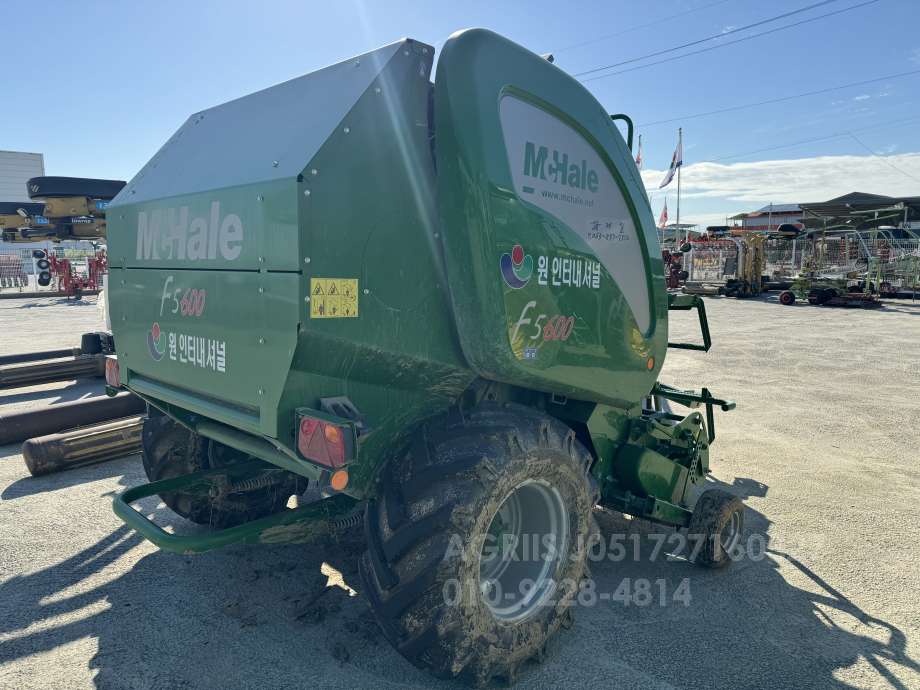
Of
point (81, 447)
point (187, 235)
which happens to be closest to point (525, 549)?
point (187, 235)

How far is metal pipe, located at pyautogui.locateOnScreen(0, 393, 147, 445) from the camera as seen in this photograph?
19.7 feet

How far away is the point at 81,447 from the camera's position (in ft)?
17.7

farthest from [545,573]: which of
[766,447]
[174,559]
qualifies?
[766,447]

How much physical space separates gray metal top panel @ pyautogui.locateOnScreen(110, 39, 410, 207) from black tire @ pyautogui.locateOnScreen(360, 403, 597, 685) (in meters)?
1.27

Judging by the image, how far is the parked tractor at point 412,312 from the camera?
8.07 feet

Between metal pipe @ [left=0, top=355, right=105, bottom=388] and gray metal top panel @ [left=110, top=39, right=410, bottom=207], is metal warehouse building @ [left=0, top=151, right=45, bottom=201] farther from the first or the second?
gray metal top panel @ [left=110, top=39, right=410, bottom=207]

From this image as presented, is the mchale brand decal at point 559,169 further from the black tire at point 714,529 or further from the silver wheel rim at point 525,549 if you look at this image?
the black tire at point 714,529

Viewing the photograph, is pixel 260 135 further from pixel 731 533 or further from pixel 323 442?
pixel 731 533

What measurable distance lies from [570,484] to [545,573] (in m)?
0.44

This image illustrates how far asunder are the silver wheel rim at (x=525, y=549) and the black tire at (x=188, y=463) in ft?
4.71

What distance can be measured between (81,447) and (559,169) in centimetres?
464

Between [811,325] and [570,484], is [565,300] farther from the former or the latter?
[811,325]

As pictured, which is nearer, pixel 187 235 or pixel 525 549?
pixel 187 235

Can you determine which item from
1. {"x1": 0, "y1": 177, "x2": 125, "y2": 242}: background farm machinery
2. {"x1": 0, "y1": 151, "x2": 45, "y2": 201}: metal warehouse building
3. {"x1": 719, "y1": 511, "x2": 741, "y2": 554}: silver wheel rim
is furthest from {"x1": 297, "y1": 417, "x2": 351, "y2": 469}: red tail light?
{"x1": 0, "y1": 151, "x2": 45, "y2": 201}: metal warehouse building
